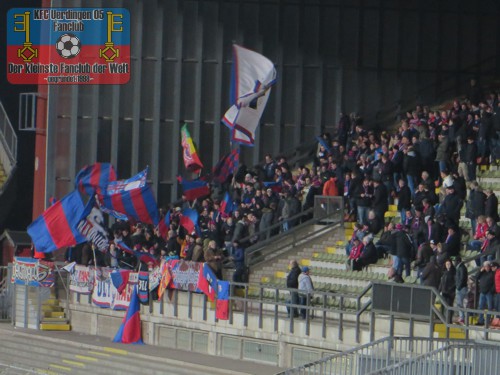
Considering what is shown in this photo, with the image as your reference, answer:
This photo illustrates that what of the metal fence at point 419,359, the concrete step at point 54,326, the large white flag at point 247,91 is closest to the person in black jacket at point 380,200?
the large white flag at point 247,91

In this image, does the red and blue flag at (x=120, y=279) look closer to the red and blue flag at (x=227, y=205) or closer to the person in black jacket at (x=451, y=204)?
the red and blue flag at (x=227, y=205)

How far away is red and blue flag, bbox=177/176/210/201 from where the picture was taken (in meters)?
43.4

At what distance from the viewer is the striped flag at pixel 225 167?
44594mm

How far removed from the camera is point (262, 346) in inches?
1316

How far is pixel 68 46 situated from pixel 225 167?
6988 mm

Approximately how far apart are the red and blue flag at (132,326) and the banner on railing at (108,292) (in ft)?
1.19

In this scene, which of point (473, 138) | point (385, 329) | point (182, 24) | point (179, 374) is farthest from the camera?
point (182, 24)

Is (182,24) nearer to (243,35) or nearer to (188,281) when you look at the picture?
(243,35)

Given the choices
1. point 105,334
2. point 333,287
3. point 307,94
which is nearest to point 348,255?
point 333,287

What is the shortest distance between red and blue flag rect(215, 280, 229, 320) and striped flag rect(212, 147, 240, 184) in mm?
10175

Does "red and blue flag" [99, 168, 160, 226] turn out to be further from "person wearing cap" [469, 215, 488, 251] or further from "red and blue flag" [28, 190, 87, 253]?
"person wearing cap" [469, 215, 488, 251]

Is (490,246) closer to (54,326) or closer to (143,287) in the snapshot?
(143,287)

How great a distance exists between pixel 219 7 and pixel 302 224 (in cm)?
1145

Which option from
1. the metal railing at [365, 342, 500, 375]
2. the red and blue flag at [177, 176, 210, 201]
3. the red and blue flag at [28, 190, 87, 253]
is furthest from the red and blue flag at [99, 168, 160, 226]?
the metal railing at [365, 342, 500, 375]
